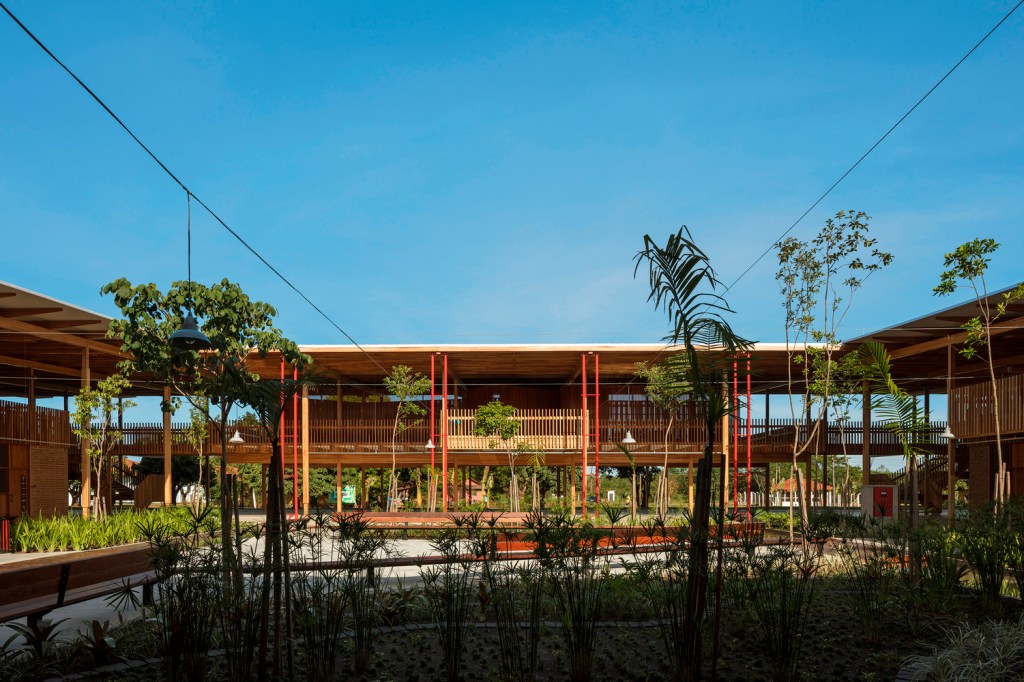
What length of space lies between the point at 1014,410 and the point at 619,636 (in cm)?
1535

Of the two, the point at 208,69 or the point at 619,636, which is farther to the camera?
the point at 208,69

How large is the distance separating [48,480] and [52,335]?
580 centimetres

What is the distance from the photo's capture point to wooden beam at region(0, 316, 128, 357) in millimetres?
17142

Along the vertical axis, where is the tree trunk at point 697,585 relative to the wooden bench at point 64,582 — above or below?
above

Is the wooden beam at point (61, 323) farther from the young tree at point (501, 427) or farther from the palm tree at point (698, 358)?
the palm tree at point (698, 358)

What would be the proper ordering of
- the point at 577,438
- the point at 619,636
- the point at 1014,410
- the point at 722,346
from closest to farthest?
1. the point at 722,346
2. the point at 619,636
3. the point at 1014,410
4. the point at 577,438

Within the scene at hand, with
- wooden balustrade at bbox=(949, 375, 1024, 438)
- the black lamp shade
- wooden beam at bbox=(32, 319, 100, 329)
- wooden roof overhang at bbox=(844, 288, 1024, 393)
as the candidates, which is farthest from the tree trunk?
wooden beam at bbox=(32, 319, 100, 329)

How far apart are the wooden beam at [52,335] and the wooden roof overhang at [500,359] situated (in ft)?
12.3

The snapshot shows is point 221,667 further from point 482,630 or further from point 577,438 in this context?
point 577,438

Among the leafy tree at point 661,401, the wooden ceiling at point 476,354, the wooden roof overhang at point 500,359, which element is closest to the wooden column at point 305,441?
the wooden roof overhang at point 500,359

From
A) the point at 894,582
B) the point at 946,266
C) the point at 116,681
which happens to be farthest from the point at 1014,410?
the point at 116,681

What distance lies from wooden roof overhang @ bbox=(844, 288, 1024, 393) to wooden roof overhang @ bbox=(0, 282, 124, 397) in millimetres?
16355

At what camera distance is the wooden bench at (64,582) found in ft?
22.3

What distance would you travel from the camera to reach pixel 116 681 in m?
5.39
